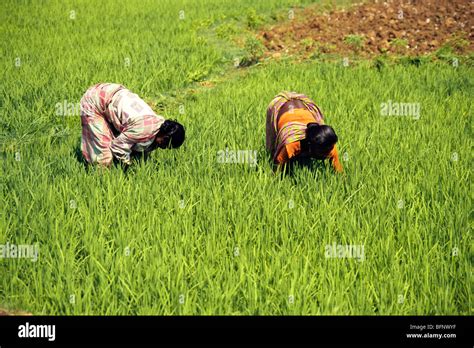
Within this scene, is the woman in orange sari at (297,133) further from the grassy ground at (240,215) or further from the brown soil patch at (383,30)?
the brown soil patch at (383,30)

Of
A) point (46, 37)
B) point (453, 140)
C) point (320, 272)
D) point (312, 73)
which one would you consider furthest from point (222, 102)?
point (46, 37)

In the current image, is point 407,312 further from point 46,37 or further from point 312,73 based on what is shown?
point 46,37

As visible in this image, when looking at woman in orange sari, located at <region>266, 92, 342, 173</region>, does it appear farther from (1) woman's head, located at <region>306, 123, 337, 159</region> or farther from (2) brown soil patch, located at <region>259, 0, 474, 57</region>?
(2) brown soil patch, located at <region>259, 0, 474, 57</region>

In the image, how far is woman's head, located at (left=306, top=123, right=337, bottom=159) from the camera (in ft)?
10.2

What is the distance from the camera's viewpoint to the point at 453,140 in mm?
4445

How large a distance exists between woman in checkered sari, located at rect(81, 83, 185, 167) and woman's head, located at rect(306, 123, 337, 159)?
0.97 metres

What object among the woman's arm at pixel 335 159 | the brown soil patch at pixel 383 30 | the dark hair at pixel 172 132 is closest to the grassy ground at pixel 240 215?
the woman's arm at pixel 335 159

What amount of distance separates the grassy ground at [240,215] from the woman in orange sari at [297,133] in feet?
0.61

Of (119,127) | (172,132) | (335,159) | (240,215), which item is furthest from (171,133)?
(335,159)

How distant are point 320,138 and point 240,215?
0.72 metres

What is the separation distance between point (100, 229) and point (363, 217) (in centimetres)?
164

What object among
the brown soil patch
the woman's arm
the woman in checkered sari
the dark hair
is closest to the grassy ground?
the woman's arm

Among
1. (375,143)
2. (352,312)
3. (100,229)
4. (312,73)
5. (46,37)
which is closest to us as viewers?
(352,312)

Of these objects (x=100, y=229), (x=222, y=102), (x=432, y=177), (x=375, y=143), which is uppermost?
(x=222, y=102)
